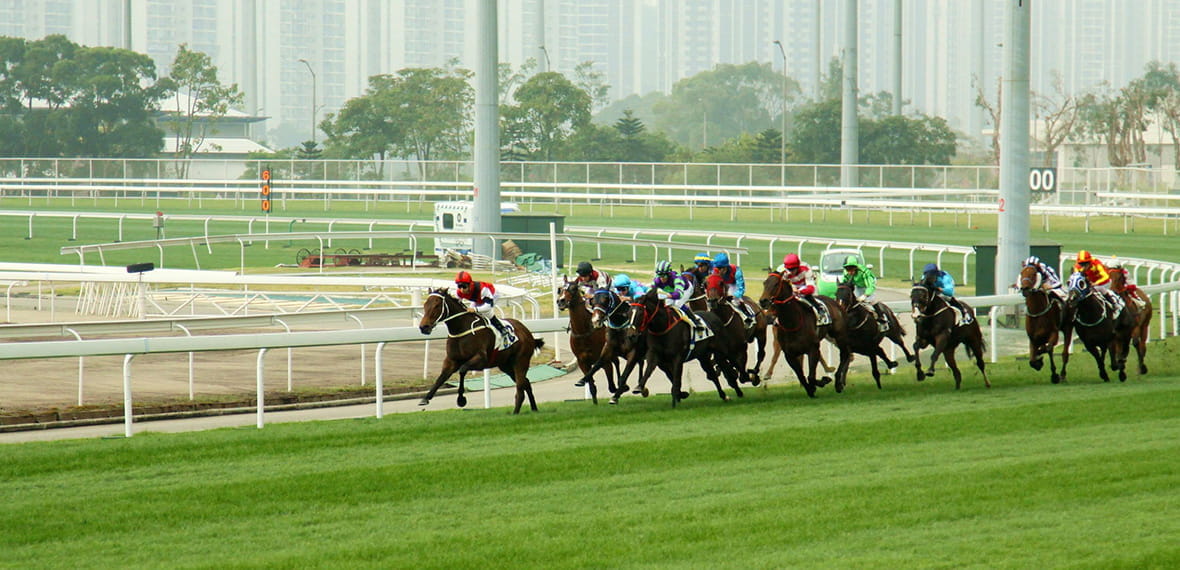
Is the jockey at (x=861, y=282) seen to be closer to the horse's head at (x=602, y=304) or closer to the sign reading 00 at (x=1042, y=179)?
the horse's head at (x=602, y=304)

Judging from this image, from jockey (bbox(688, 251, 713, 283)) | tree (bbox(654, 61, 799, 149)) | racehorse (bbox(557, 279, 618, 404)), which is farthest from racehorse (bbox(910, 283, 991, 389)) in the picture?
tree (bbox(654, 61, 799, 149))

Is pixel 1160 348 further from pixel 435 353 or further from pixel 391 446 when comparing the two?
pixel 391 446

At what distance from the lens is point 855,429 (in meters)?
9.16

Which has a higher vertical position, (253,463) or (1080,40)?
(1080,40)

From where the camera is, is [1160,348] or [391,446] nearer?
[391,446]

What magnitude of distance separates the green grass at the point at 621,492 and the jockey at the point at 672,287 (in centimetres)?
89

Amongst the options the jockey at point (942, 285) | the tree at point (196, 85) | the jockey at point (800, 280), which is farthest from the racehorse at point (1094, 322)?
the tree at point (196, 85)

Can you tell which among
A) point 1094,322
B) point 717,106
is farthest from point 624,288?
point 717,106

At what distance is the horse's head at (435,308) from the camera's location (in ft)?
30.5

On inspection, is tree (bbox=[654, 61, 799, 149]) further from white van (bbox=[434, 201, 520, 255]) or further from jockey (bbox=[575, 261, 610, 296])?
jockey (bbox=[575, 261, 610, 296])

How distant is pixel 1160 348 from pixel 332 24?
530 feet

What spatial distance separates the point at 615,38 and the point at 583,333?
18220 cm

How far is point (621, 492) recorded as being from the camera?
23.6 ft

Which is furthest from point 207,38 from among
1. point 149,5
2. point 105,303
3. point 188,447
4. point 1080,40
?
point 188,447
